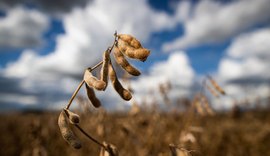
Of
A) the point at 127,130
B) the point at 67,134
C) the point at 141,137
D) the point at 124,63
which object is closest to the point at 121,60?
the point at 124,63

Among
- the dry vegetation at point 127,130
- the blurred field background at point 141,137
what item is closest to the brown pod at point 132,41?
the dry vegetation at point 127,130

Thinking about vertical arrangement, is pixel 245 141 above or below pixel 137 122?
above

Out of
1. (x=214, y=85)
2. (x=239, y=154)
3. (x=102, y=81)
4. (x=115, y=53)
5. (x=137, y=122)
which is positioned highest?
(x=239, y=154)

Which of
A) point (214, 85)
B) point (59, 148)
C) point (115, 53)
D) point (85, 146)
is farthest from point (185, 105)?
point (115, 53)

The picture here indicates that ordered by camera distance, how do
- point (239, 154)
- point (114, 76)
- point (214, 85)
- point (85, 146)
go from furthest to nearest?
point (239, 154)
point (85, 146)
point (214, 85)
point (114, 76)

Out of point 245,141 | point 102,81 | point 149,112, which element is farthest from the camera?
point 245,141

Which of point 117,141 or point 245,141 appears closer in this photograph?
point 117,141

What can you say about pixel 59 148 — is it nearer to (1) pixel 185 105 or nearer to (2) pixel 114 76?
(1) pixel 185 105

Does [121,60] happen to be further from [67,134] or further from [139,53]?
[67,134]
